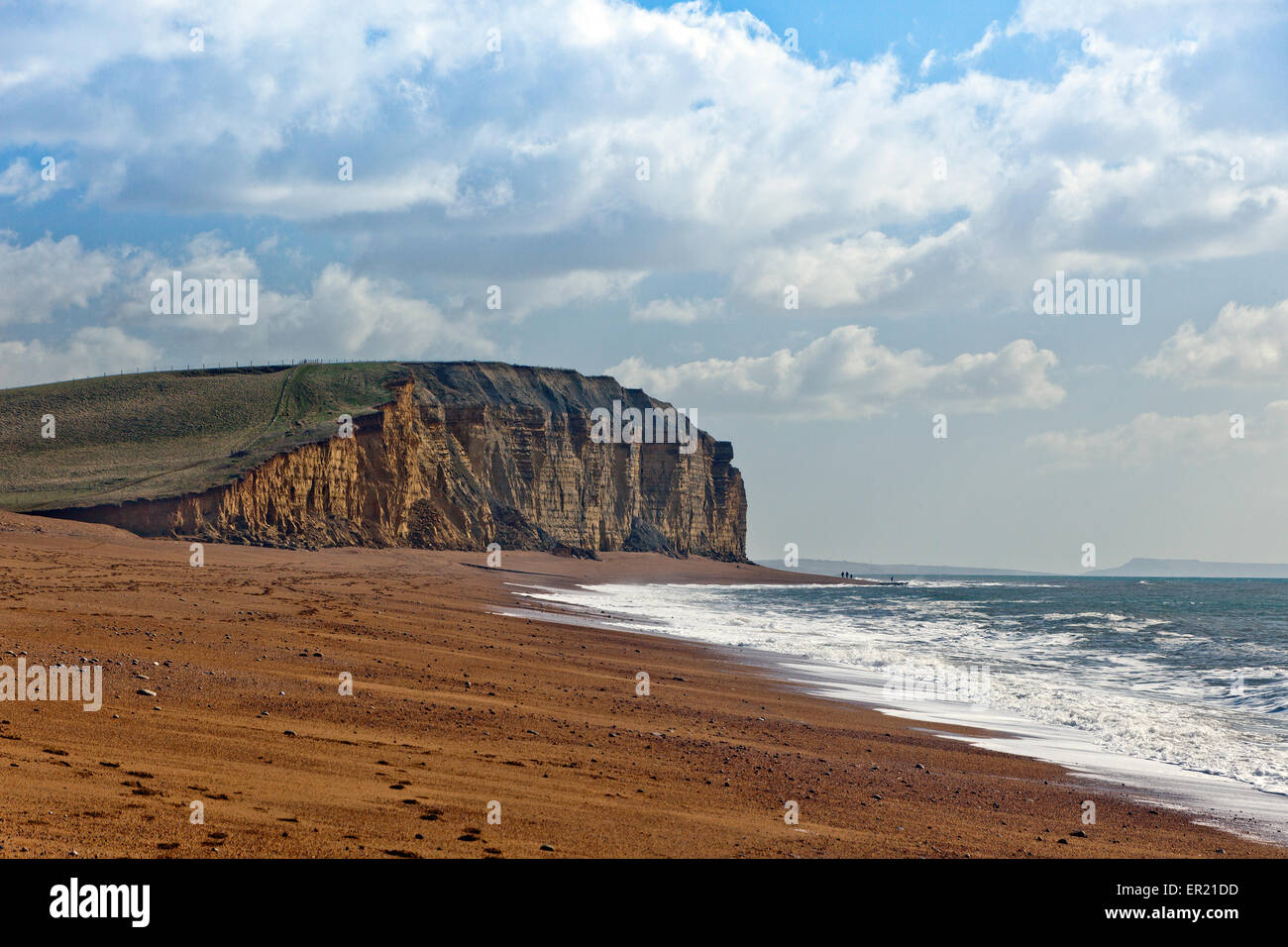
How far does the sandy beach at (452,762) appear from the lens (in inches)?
220

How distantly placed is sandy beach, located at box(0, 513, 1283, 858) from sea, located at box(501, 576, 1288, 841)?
1180 mm

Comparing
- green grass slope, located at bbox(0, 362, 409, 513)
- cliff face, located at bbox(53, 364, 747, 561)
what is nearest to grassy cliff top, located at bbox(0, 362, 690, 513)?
green grass slope, located at bbox(0, 362, 409, 513)

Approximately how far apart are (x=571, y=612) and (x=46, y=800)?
24069 millimetres

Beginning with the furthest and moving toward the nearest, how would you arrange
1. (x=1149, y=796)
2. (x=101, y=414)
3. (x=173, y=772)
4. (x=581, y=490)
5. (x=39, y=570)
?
(x=581, y=490) < (x=101, y=414) < (x=39, y=570) < (x=1149, y=796) < (x=173, y=772)

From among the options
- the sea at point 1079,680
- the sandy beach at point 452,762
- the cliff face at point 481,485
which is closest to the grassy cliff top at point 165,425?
the cliff face at point 481,485

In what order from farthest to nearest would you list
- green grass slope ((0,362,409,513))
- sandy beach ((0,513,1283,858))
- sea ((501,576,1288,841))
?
green grass slope ((0,362,409,513))
sea ((501,576,1288,841))
sandy beach ((0,513,1283,858))

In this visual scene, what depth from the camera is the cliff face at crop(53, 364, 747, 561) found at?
4903cm

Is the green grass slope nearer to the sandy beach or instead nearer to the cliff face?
the cliff face

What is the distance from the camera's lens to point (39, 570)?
67.0ft

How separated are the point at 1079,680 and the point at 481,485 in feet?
207
